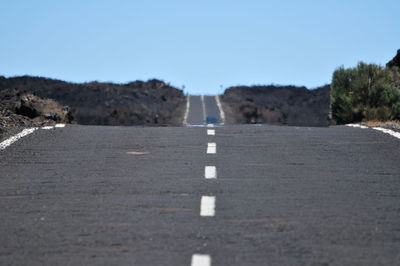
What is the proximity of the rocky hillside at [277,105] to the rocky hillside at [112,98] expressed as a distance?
28.2 ft

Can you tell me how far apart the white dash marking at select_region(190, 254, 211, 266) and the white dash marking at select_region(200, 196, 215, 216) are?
72.2 inches

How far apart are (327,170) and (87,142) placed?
6089 millimetres

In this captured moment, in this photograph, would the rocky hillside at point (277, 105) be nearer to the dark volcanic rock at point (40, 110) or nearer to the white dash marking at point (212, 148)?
the dark volcanic rock at point (40, 110)

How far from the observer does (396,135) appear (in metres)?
17.6

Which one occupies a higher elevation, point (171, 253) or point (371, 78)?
point (371, 78)

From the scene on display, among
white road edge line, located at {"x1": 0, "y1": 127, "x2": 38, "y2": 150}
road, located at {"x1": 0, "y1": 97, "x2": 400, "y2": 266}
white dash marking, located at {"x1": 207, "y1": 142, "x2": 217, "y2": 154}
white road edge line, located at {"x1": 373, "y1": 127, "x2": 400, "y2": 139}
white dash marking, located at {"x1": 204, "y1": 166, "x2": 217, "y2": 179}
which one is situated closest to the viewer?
road, located at {"x1": 0, "y1": 97, "x2": 400, "y2": 266}

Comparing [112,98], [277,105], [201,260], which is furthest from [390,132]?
[277,105]

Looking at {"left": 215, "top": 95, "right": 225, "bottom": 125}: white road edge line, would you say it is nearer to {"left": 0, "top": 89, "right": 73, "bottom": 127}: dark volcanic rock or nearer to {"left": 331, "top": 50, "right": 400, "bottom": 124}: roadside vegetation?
{"left": 331, "top": 50, "right": 400, "bottom": 124}: roadside vegetation

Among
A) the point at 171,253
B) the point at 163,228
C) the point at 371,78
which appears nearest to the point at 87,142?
the point at 163,228

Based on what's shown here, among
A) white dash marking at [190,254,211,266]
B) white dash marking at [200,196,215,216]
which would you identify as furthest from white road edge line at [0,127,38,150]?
white dash marking at [190,254,211,266]

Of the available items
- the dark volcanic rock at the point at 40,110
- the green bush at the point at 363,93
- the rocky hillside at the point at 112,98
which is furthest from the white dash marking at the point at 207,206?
the rocky hillside at the point at 112,98

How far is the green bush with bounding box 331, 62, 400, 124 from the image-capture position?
128 feet

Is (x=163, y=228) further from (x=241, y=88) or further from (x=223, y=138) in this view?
(x=241, y=88)

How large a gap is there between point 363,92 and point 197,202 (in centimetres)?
3235
